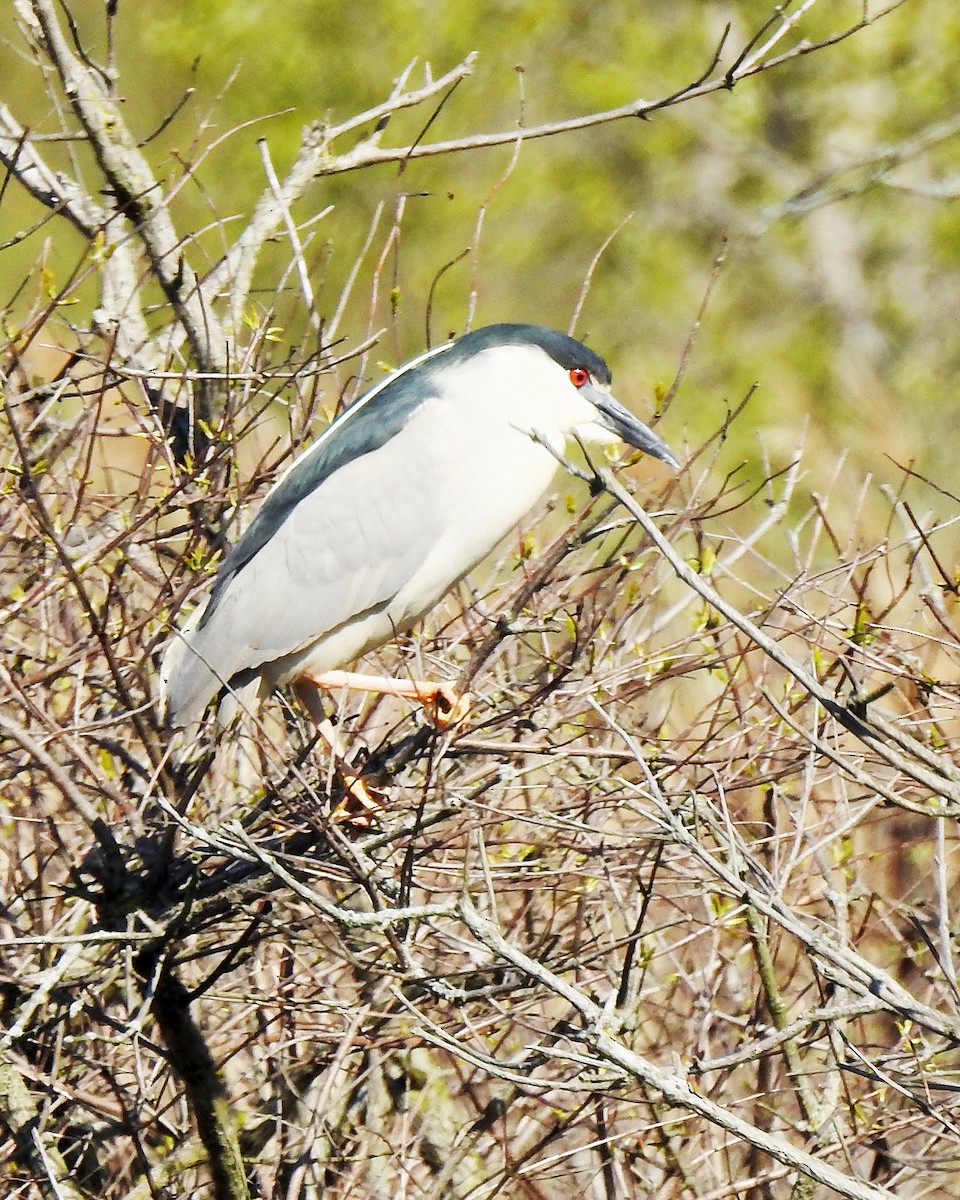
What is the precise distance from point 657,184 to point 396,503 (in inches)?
354

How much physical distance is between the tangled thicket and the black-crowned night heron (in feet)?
0.36

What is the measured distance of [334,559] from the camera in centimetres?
364

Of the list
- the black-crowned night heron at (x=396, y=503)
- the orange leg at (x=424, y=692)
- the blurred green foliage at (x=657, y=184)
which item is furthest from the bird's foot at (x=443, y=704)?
the blurred green foliage at (x=657, y=184)

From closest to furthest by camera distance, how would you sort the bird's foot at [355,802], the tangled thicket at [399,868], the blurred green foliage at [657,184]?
the tangled thicket at [399,868], the bird's foot at [355,802], the blurred green foliage at [657,184]

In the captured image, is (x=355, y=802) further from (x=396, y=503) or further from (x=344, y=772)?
(x=396, y=503)

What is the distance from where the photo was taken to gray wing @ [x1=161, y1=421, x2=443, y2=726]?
348 cm

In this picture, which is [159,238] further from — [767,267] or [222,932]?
[767,267]

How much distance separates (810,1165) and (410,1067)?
1598 millimetres

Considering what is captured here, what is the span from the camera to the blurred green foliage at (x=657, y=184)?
10.5m

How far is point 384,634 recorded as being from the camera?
11.7ft

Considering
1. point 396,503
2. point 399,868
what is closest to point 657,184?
point 396,503

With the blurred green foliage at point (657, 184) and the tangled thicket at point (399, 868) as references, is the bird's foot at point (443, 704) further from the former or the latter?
the blurred green foliage at point (657, 184)

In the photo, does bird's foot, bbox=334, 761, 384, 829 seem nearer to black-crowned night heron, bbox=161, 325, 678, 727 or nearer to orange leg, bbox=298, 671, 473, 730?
orange leg, bbox=298, 671, 473, 730

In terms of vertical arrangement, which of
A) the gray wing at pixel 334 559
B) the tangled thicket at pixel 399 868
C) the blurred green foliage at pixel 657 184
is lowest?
the tangled thicket at pixel 399 868
